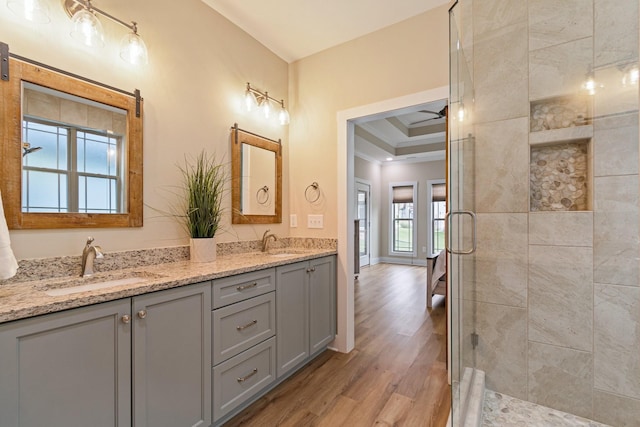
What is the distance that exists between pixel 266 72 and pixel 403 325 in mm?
2978

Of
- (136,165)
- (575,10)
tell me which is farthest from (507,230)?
(136,165)

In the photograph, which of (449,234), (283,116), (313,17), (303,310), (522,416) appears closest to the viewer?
(449,234)

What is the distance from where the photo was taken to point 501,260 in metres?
1.82

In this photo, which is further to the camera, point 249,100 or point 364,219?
point 364,219

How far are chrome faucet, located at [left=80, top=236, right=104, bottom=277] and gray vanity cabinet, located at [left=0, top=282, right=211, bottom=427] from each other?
0.47 meters

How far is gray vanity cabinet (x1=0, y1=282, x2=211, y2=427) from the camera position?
3.12ft

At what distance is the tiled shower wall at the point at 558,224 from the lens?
4.91 ft

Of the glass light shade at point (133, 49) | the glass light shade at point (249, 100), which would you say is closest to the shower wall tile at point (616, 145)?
the glass light shade at point (249, 100)

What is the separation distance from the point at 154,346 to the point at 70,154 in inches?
42.7

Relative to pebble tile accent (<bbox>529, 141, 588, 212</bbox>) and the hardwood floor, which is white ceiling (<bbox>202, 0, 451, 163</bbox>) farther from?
the hardwood floor

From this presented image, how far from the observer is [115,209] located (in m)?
1.64

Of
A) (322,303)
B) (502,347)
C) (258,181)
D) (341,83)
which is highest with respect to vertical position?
A: (341,83)

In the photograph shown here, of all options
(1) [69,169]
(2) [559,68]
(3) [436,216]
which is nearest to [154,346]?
(1) [69,169]

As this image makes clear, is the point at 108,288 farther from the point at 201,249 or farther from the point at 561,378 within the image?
the point at 561,378
